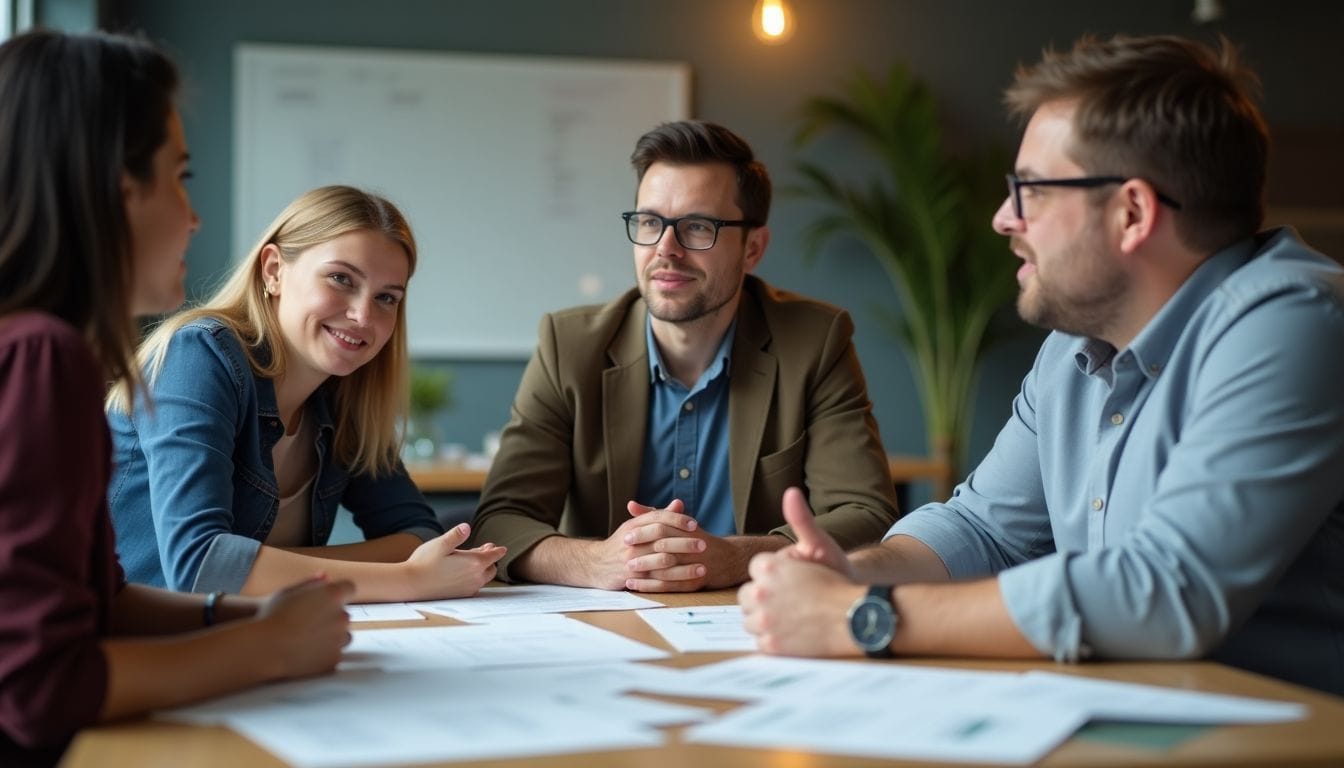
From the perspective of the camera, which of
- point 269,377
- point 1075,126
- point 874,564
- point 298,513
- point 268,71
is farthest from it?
point 268,71

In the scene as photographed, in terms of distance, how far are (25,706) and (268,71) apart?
4589 millimetres

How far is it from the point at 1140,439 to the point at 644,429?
46.8 inches

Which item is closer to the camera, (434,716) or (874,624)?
(434,716)

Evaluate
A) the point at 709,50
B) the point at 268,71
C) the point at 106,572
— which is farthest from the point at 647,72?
the point at 106,572

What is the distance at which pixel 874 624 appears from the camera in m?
1.36

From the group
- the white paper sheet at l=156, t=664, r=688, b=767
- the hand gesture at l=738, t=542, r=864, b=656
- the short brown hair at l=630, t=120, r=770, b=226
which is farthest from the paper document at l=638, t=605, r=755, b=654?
the short brown hair at l=630, t=120, r=770, b=226

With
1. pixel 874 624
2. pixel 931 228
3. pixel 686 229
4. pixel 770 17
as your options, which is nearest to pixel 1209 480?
pixel 874 624

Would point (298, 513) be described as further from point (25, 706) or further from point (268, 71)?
point (268, 71)

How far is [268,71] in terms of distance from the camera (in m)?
5.24

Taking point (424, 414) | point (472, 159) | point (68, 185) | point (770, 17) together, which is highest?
point (770, 17)

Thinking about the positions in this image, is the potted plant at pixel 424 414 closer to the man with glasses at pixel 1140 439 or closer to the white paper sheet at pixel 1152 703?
the man with glasses at pixel 1140 439

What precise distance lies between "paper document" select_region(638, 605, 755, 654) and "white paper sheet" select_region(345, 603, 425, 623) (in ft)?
0.99

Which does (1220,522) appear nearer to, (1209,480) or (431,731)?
(1209,480)

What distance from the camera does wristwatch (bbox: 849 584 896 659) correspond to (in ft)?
4.45
